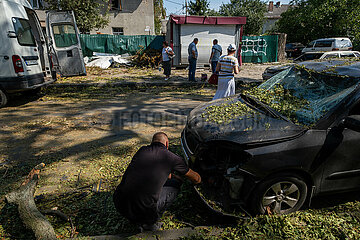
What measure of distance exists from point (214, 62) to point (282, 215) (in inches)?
331

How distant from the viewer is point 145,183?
229 centimetres

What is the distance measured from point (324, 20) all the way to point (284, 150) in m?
29.9

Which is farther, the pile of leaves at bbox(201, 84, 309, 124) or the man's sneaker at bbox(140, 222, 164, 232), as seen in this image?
the pile of leaves at bbox(201, 84, 309, 124)

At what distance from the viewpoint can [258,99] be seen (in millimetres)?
3480

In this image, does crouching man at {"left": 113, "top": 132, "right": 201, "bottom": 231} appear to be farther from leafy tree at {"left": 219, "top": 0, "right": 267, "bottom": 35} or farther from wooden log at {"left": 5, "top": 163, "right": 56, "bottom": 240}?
leafy tree at {"left": 219, "top": 0, "right": 267, "bottom": 35}

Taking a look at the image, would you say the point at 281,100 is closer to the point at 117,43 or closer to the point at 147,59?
the point at 147,59

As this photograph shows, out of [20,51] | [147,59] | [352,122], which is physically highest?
[20,51]

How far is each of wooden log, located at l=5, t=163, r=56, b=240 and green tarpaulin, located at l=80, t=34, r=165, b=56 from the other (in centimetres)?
1688

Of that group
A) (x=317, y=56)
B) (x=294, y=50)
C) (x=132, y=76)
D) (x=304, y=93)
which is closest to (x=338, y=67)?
(x=304, y=93)

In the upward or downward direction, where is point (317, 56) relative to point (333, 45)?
downward

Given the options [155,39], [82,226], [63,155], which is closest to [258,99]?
[82,226]

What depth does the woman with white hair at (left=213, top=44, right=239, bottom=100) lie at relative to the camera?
5570 mm

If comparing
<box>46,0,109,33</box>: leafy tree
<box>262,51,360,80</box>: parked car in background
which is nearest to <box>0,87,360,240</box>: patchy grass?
<box>262,51,360,80</box>: parked car in background

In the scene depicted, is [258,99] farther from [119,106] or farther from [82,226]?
[119,106]
